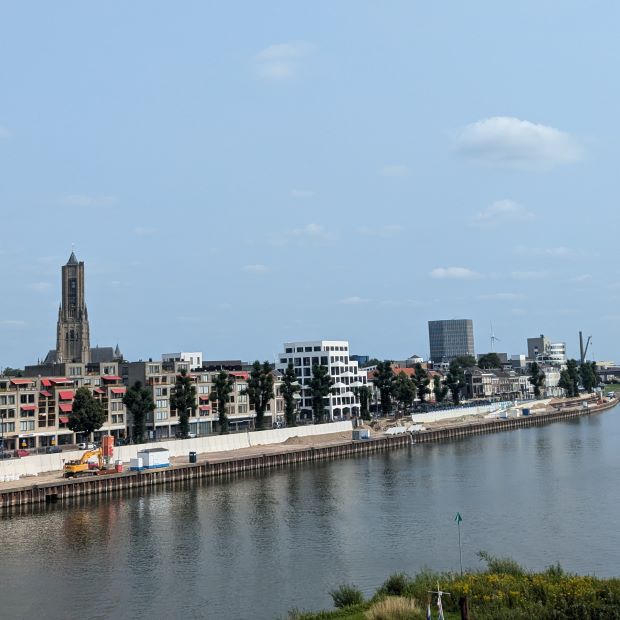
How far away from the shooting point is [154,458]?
8931cm

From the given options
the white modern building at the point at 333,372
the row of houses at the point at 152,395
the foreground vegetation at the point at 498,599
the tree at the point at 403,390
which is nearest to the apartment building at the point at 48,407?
the row of houses at the point at 152,395

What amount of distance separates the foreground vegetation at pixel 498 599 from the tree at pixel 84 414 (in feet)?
240

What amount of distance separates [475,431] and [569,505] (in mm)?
92674

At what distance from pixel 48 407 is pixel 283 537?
63.4 metres

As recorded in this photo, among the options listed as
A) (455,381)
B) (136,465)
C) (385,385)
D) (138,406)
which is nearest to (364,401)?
(385,385)

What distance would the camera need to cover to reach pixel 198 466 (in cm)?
9212

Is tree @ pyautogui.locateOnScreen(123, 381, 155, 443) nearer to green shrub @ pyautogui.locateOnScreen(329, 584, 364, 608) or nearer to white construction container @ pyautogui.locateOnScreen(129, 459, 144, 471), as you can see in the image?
white construction container @ pyautogui.locateOnScreen(129, 459, 144, 471)

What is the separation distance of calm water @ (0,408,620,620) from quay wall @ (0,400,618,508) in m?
3.29

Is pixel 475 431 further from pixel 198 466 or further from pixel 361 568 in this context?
pixel 361 568

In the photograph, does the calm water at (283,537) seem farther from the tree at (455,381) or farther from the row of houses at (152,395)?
the tree at (455,381)

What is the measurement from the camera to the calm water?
41.8 metres

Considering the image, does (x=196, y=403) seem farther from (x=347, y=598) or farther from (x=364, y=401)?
(x=347, y=598)

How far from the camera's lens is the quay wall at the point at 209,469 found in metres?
75.6

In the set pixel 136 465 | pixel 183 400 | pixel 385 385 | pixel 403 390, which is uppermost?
pixel 183 400
